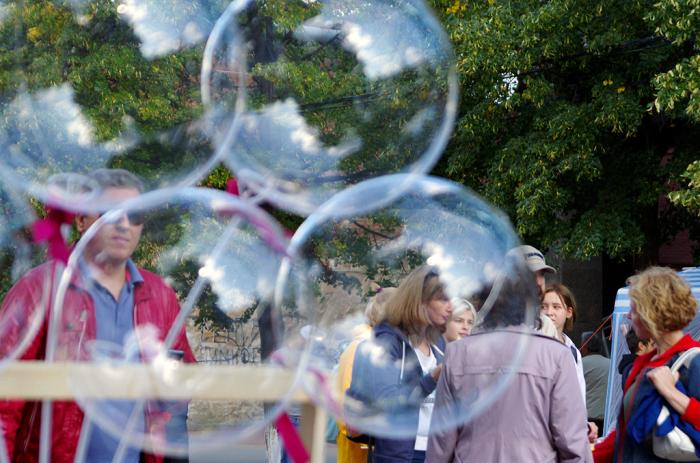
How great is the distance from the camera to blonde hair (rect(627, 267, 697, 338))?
4035 mm

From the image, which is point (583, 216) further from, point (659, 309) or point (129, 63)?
point (129, 63)

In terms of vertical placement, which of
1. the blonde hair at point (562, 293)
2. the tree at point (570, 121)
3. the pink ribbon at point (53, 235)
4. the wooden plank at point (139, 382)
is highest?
the tree at point (570, 121)

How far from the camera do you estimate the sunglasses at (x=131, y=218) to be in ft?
8.35

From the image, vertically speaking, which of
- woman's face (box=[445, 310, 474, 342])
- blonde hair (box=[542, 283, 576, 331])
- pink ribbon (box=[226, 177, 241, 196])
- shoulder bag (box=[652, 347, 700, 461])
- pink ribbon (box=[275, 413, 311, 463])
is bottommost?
shoulder bag (box=[652, 347, 700, 461])

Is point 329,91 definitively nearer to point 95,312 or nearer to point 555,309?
point 95,312

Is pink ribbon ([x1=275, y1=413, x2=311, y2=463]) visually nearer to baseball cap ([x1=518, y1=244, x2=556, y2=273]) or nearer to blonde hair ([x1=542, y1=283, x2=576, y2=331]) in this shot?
baseball cap ([x1=518, y1=244, x2=556, y2=273])

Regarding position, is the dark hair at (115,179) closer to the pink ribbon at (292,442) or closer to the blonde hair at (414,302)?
the pink ribbon at (292,442)

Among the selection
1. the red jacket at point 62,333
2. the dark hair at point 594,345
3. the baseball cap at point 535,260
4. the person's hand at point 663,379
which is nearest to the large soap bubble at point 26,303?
the red jacket at point 62,333

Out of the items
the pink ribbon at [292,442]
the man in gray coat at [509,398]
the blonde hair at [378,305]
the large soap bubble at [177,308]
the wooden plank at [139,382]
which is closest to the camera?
the wooden plank at [139,382]

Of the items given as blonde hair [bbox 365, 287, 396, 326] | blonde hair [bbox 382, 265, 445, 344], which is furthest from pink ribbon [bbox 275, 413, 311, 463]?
blonde hair [bbox 382, 265, 445, 344]

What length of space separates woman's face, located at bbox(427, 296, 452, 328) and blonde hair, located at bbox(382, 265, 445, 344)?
0.06ft

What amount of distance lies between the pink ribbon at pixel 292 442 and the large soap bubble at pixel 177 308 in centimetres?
15

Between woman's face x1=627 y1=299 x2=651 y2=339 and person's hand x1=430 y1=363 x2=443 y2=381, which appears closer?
person's hand x1=430 y1=363 x2=443 y2=381

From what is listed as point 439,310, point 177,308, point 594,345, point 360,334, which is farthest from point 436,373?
point 594,345
